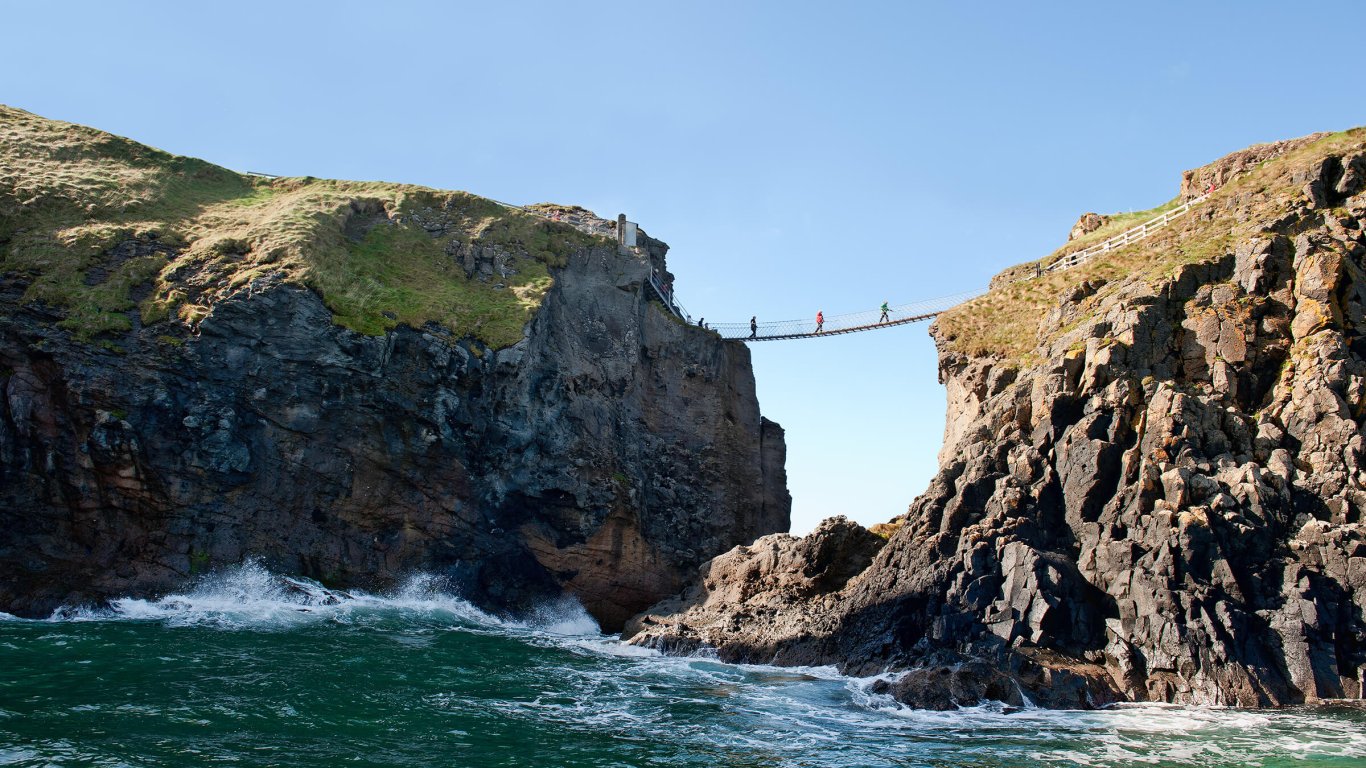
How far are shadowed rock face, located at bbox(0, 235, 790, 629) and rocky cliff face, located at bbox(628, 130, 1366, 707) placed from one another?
23.0 feet

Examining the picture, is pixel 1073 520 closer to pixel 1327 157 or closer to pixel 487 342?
pixel 1327 157

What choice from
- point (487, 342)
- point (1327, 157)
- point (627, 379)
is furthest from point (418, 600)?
point (1327, 157)

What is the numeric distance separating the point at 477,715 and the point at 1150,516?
1955 centimetres

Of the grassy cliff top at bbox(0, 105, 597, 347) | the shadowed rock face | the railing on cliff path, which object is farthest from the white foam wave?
the railing on cliff path

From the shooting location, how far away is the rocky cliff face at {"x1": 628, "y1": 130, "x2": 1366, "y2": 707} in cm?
2662

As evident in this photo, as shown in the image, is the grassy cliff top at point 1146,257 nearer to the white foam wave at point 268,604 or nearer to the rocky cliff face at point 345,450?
the rocky cliff face at point 345,450

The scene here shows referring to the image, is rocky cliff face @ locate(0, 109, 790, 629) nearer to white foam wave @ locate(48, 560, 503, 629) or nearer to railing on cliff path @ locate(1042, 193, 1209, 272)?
white foam wave @ locate(48, 560, 503, 629)

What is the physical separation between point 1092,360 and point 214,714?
27822 mm

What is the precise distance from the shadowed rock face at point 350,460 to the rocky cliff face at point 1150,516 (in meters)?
7.01

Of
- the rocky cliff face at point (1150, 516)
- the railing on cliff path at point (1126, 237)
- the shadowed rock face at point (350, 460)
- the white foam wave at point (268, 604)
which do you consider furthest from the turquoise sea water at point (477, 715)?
the railing on cliff path at point (1126, 237)

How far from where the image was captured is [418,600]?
132ft

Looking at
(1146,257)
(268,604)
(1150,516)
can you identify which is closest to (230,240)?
(268,604)

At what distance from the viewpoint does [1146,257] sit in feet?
134

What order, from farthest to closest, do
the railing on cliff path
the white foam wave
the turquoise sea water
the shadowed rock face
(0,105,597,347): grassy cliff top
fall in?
the railing on cliff path
(0,105,597,347): grassy cliff top
the shadowed rock face
the white foam wave
the turquoise sea water
